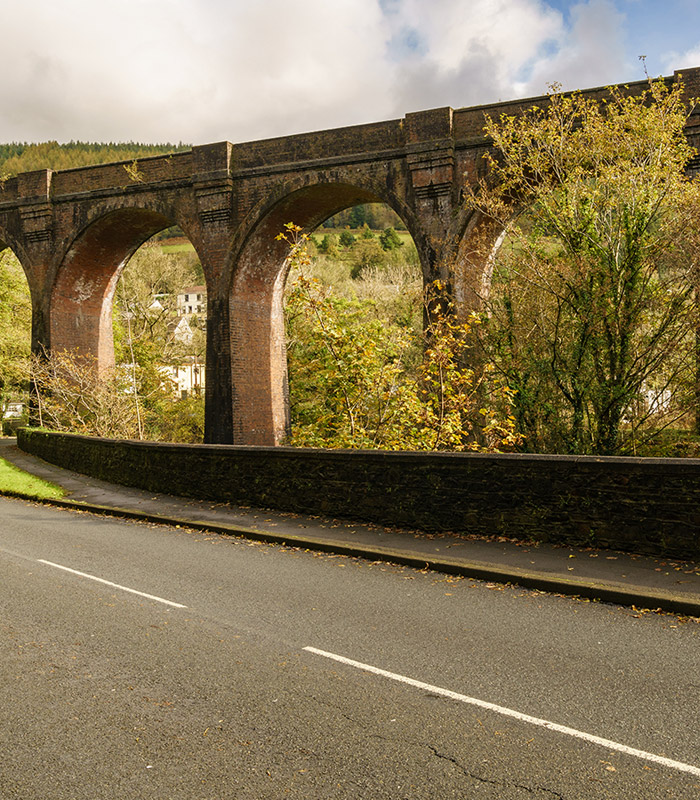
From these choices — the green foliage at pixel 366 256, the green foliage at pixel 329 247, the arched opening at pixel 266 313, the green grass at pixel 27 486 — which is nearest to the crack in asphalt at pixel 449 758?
the green grass at pixel 27 486

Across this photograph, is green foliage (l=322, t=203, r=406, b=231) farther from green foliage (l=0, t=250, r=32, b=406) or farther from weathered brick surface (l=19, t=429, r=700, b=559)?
weathered brick surface (l=19, t=429, r=700, b=559)

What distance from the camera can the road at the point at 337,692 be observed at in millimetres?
3449

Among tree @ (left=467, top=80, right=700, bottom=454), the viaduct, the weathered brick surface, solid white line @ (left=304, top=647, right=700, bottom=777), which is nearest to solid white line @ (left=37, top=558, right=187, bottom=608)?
solid white line @ (left=304, top=647, right=700, bottom=777)

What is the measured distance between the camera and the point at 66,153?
11319 centimetres

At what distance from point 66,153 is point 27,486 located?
11159 centimetres

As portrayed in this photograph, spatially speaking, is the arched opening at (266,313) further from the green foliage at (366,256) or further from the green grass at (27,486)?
the green foliage at (366,256)

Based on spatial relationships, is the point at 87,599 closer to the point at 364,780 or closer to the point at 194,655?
the point at 194,655

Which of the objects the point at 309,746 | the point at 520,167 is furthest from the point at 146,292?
the point at 309,746

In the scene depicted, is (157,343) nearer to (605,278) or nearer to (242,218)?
(242,218)

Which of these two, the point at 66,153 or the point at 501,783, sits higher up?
the point at 66,153

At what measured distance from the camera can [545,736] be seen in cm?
385

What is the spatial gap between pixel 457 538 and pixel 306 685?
15.0ft

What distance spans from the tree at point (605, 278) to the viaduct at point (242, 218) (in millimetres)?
3723

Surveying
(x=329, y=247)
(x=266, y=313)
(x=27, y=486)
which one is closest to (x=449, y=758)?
(x=27, y=486)
